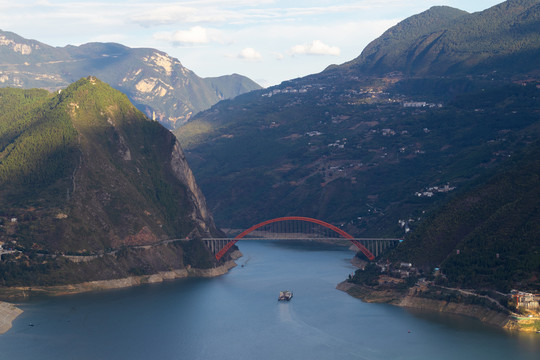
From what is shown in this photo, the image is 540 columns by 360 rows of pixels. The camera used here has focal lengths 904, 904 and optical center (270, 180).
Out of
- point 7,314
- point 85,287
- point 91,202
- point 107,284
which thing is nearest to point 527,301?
point 107,284

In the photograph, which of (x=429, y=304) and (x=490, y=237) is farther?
(x=490, y=237)

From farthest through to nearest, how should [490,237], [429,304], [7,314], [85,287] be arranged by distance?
[85,287] < [490,237] < [429,304] < [7,314]

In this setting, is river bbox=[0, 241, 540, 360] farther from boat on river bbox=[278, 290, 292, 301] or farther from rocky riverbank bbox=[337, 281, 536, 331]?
rocky riverbank bbox=[337, 281, 536, 331]

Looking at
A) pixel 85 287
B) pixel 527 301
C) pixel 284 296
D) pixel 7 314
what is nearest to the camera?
pixel 527 301

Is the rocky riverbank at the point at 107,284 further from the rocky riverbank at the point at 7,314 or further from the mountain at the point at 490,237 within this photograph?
the mountain at the point at 490,237

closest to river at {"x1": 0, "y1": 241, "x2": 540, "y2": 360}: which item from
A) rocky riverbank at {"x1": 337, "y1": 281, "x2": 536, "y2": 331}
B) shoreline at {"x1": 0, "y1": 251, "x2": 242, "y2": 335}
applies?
rocky riverbank at {"x1": 337, "y1": 281, "x2": 536, "y2": 331}

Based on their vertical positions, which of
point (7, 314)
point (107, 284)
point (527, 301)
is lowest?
point (107, 284)

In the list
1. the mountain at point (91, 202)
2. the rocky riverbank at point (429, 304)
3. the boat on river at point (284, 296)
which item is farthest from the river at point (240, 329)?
the mountain at point (91, 202)

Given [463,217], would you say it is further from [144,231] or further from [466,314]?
[144,231]

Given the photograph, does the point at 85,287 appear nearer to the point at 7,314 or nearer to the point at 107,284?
the point at 107,284

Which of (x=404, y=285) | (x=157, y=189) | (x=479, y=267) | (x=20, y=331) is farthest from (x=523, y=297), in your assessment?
(x=157, y=189)
